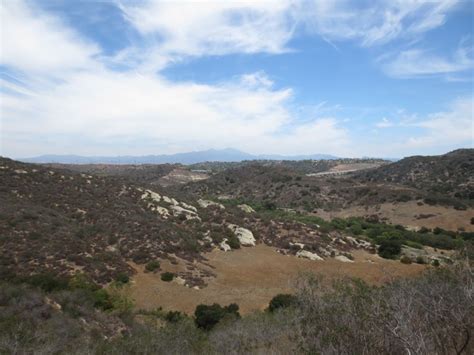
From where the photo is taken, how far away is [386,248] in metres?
36.2

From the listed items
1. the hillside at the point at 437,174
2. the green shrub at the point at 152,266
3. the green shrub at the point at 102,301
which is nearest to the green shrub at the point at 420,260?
the green shrub at the point at 152,266

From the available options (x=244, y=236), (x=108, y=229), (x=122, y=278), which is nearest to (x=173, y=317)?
(x=122, y=278)

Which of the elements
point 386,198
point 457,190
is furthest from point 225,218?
point 457,190

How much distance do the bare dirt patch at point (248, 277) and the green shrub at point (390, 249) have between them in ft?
3.66

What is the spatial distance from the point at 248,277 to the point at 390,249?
58.8 feet

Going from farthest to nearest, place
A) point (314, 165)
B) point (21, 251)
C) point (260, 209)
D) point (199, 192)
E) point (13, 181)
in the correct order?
point (314, 165), point (199, 192), point (260, 209), point (13, 181), point (21, 251)

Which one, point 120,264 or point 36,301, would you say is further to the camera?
point 120,264

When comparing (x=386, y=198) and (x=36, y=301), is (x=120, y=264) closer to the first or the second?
(x=36, y=301)

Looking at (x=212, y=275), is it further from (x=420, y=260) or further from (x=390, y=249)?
(x=420, y=260)

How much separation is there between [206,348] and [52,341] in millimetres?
5330

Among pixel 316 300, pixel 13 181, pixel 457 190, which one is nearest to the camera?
pixel 316 300

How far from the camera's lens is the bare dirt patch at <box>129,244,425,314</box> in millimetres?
21812

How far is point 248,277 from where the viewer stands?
27.2 meters

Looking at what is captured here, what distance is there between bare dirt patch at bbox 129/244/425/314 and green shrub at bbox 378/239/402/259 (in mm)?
1116
